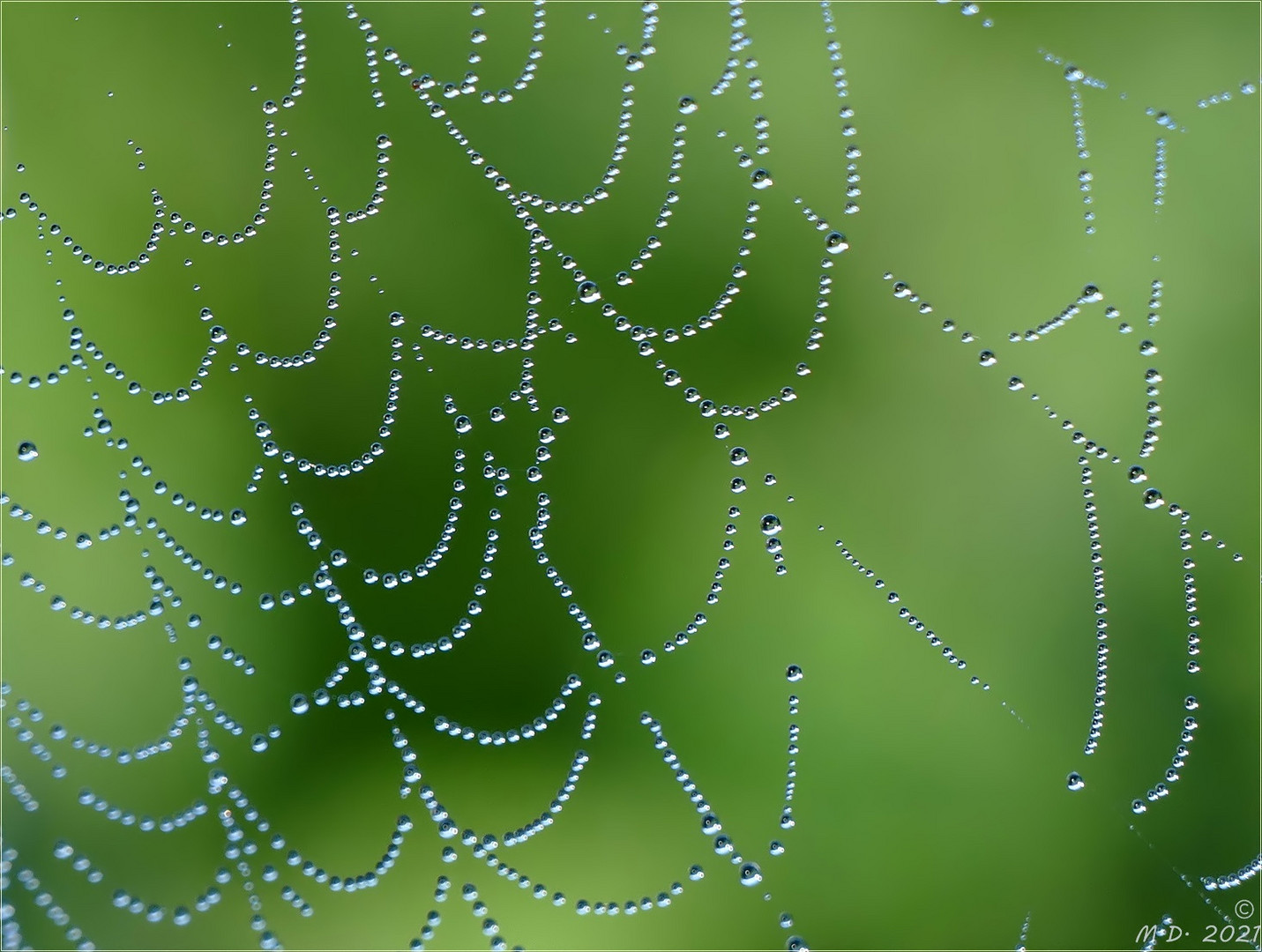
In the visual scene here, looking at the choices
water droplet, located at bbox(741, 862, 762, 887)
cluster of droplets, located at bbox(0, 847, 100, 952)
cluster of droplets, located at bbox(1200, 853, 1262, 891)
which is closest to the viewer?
cluster of droplets, located at bbox(0, 847, 100, 952)

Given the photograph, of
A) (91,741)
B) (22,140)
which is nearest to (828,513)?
(91,741)

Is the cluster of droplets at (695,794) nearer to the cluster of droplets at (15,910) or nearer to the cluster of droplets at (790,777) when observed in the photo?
the cluster of droplets at (790,777)

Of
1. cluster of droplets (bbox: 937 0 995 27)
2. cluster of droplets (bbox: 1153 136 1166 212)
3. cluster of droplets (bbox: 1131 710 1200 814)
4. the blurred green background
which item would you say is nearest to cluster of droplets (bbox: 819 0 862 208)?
the blurred green background

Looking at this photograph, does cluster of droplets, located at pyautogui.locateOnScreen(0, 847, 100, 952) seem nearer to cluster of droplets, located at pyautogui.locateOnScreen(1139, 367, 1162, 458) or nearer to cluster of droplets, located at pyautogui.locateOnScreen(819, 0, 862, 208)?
cluster of droplets, located at pyautogui.locateOnScreen(819, 0, 862, 208)

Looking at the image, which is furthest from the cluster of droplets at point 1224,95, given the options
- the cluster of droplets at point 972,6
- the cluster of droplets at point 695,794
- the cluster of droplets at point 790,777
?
the cluster of droplets at point 695,794

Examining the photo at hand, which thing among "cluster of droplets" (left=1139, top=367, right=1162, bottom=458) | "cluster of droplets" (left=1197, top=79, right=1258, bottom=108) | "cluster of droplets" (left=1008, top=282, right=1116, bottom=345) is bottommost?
"cluster of droplets" (left=1139, top=367, right=1162, bottom=458)

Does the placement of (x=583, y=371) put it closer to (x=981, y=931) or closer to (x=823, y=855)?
(x=823, y=855)

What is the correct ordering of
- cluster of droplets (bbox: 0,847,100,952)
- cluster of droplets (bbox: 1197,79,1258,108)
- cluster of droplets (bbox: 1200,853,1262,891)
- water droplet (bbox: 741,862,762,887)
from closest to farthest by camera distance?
cluster of droplets (bbox: 0,847,100,952) < water droplet (bbox: 741,862,762,887) < cluster of droplets (bbox: 1200,853,1262,891) < cluster of droplets (bbox: 1197,79,1258,108)

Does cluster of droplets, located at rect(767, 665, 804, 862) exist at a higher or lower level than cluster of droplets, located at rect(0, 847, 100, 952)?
lower
